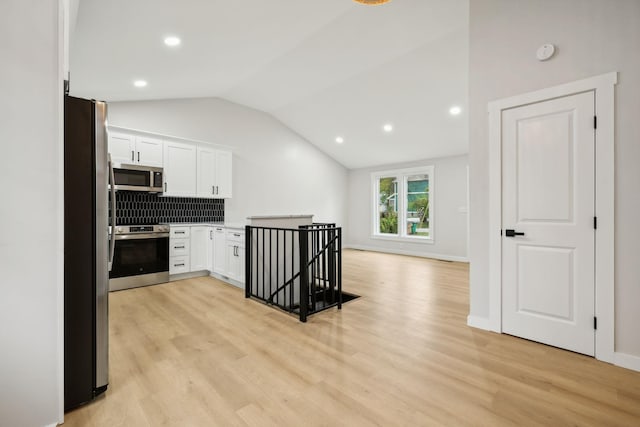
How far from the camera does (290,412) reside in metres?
1.64

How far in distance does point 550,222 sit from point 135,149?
5395mm

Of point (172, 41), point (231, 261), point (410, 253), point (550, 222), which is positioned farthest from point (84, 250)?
point (410, 253)

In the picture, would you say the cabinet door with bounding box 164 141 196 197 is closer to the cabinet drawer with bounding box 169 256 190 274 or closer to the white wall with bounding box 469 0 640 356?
the cabinet drawer with bounding box 169 256 190 274

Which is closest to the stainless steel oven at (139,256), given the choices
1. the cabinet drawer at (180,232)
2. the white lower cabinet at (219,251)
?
the cabinet drawer at (180,232)

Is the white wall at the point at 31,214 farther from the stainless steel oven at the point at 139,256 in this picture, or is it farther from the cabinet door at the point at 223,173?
the cabinet door at the point at 223,173

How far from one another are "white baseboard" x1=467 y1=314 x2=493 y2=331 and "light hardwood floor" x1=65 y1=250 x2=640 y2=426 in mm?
89

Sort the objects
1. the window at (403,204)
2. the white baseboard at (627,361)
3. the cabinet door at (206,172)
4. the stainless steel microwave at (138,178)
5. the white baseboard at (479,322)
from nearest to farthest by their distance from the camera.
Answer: the white baseboard at (627,361)
the white baseboard at (479,322)
the stainless steel microwave at (138,178)
the cabinet door at (206,172)
the window at (403,204)

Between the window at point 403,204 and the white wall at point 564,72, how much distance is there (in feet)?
14.7

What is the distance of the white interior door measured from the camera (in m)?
2.31

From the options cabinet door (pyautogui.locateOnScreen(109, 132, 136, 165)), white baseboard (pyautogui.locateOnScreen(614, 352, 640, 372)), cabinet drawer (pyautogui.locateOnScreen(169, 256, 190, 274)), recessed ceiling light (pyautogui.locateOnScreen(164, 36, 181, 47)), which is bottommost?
white baseboard (pyautogui.locateOnScreen(614, 352, 640, 372))

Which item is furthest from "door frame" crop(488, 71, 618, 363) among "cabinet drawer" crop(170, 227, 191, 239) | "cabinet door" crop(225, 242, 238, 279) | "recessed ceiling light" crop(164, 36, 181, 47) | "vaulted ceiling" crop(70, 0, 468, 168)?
"cabinet drawer" crop(170, 227, 191, 239)

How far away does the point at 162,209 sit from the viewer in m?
5.23

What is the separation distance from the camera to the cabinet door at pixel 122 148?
4.40 meters

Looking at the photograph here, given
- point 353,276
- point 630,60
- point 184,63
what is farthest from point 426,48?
point 353,276
